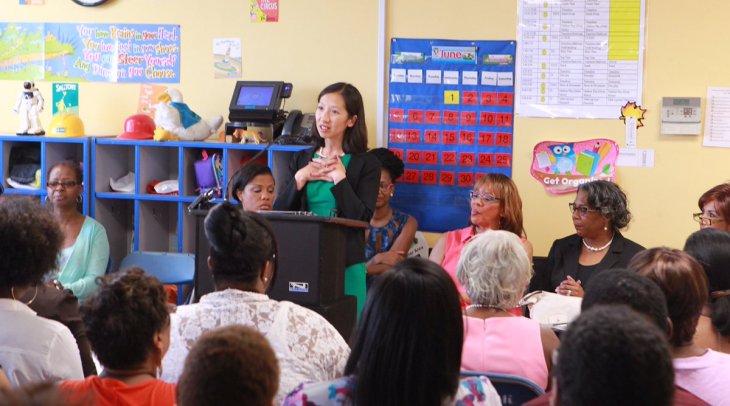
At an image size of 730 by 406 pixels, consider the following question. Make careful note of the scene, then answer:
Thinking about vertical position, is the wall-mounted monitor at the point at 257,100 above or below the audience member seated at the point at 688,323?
above

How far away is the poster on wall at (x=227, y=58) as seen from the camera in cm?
483

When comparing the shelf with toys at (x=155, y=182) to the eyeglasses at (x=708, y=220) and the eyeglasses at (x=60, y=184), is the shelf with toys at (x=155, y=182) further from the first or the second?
the eyeglasses at (x=708, y=220)

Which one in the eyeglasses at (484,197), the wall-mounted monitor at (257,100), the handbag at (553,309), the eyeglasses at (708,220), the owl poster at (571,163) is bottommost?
the handbag at (553,309)

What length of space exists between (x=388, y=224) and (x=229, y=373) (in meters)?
3.11

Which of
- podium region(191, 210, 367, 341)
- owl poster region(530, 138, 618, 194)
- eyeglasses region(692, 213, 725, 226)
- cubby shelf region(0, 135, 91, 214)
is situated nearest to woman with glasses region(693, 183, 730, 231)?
eyeglasses region(692, 213, 725, 226)

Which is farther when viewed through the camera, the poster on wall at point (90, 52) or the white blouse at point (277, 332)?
the poster on wall at point (90, 52)

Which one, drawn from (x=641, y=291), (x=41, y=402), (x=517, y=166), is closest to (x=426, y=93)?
(x=517, y=166)

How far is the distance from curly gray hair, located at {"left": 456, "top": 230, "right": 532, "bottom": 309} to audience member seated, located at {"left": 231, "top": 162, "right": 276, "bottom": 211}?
1.44 meters

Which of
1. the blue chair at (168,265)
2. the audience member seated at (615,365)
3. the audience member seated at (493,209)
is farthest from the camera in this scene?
the blue chair at (168,265)

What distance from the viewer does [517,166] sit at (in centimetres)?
453

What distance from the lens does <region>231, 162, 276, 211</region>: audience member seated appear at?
3892 millimetres

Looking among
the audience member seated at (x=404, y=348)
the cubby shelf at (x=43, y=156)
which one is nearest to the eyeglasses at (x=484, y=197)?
the cubby shelf at (x=43, y=156)

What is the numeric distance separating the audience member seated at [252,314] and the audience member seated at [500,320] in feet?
1.27

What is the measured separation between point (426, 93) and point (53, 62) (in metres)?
2.19
